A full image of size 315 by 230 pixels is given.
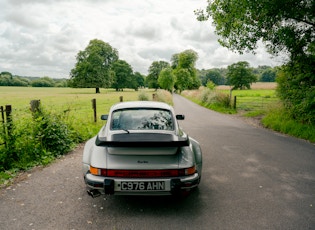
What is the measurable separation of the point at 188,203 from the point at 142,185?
1.08 m

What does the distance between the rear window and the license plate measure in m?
1.02

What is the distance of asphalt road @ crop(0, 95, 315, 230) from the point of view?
3.39m

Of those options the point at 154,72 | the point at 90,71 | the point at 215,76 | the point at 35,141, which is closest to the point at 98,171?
the point at 35,141

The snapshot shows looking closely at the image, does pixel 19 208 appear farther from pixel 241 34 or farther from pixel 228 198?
pixel 241 34

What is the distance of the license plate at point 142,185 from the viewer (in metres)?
3.38

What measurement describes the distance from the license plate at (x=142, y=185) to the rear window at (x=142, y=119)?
3.33 feet

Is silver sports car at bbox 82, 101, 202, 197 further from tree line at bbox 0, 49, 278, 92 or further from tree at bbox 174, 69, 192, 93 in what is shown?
tree at bbox 174, 69, 192, 93

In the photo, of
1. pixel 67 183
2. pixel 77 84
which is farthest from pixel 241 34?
pixel 77 84

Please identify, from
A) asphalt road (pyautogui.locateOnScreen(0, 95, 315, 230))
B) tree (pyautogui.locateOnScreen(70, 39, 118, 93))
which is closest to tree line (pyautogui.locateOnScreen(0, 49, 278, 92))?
tree (pyautogui.locateOnScreen(70, 39, 118, 93))

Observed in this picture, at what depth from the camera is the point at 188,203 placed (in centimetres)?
401

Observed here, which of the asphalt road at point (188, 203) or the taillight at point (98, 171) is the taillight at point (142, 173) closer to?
the taillight at point (98, 171)

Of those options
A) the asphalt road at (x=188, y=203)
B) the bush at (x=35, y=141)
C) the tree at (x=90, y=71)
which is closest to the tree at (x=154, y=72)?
the tree at (x=90, y=71)

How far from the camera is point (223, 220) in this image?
3461 mm

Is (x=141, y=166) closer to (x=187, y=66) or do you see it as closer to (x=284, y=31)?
(x=284, y=31)
